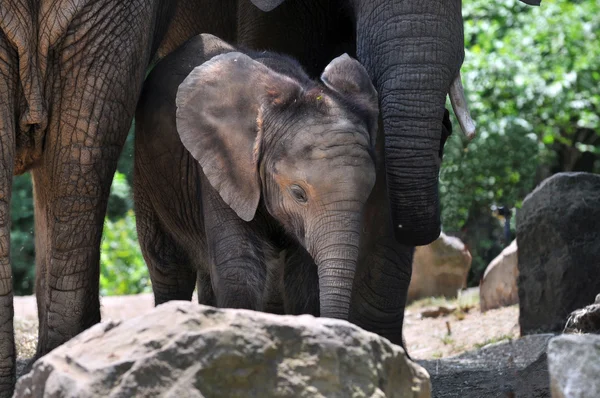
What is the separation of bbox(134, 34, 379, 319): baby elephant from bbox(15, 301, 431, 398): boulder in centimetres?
132

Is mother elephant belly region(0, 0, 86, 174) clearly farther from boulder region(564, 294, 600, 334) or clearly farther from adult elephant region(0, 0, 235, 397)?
boulder region(564, 294, 600, 334)

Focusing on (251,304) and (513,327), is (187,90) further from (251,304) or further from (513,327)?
(513,327)

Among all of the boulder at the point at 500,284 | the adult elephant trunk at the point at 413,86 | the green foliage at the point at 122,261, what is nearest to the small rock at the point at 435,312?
the boulder at the point at 500,284

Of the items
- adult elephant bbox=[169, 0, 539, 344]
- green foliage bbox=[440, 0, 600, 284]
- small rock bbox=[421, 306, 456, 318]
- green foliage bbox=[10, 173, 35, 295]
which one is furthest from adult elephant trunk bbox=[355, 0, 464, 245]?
green foliage bbox=[10, 173, 35, 295]

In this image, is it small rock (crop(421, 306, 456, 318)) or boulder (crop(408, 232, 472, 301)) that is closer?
small rock (crop(421, 306, 456, 318))

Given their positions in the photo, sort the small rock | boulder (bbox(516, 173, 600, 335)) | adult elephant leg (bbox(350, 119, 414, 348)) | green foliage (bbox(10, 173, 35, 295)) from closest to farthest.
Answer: adult elephant leg (bbox(350, 119, 414, 348))
boulder (bbox(516, 173, 600, 335))
the small rock
green foliage (bbox(10, 173, 35, 295))

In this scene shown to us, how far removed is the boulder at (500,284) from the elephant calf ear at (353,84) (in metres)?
4.60

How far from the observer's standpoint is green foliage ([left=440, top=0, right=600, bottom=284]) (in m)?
12.5

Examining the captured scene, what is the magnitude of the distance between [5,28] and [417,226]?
2153mm

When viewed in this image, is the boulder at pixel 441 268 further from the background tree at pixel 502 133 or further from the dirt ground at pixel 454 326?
the background tree at pixel 502 133

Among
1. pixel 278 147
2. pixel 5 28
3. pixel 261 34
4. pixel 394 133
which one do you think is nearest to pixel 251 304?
pixel 278 147

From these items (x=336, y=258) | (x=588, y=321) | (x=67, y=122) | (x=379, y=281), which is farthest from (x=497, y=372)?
(x=67, y=122)

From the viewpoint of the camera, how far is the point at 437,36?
672cm

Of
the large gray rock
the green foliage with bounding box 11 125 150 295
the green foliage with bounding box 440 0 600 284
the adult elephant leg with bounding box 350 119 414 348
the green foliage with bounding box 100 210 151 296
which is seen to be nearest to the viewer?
the large gray rock
